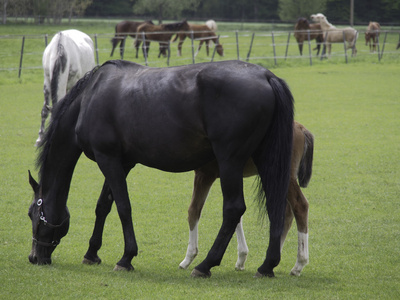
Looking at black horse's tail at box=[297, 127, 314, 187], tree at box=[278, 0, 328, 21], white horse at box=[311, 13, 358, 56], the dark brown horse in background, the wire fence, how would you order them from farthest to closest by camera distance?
tree at box=[278, 0, 328, 21] < the dark brown horse in background < white horse at box=[311, 13, 358, 56] < the wire fence < black horse's tail at box=[297, 127, 314, 187]

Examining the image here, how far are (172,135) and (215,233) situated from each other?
180 cm

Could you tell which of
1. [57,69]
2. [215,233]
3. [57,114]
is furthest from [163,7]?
[57,114]

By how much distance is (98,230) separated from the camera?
477 cm

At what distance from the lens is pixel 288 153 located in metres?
4.20

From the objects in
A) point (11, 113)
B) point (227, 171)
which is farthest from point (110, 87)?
point (11, 113)

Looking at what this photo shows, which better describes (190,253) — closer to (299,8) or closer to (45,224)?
(45,224)

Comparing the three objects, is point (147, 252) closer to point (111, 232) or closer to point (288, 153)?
point (111, 232)

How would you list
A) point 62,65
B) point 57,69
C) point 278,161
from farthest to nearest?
1. point 62,65
2. point 57,69
3. point 278,161

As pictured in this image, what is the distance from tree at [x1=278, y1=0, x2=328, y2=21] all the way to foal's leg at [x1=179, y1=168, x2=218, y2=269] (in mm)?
47456

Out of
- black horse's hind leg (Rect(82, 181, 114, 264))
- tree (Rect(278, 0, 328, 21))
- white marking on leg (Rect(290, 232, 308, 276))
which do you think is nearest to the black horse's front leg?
white marking on leg (Rect(290, 232, 308, 276))

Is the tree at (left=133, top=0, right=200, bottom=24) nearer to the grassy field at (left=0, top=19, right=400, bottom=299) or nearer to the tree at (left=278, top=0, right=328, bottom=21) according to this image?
the tree at (left=278, top=0, right=328, bottom=21)

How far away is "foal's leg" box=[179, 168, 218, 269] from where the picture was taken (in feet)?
15.4

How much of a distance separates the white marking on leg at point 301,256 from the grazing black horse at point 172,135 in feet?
1.03

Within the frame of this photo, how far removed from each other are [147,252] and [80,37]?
7.39 metres
